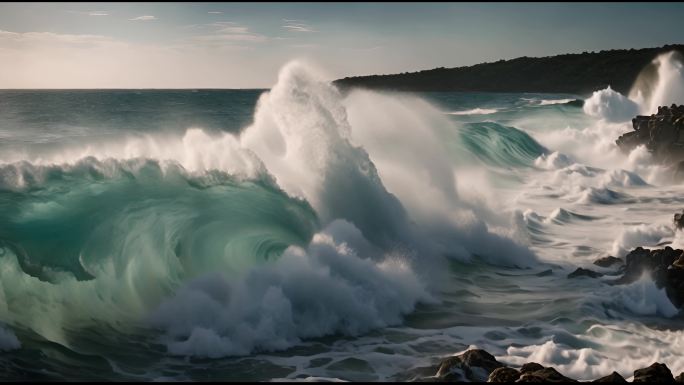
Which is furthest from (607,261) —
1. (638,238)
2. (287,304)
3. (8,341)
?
(8,341)

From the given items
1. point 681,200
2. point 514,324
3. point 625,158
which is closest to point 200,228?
point 514,324

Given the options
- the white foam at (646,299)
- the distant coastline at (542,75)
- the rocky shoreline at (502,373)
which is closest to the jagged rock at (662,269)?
the white foam at (646,299)

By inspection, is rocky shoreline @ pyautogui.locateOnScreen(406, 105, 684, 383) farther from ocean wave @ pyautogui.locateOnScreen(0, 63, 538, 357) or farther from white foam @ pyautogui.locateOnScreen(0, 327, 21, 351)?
white foam @ pyautogui.locateOnScreen(0, 327, 21, 351)

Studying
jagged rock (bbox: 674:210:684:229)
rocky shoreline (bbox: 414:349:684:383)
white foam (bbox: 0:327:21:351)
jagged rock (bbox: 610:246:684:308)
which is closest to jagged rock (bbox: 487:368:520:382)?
rocky shoreline (bbox: 414:349:684:383)

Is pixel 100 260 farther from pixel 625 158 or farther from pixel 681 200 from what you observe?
pixel 625 158

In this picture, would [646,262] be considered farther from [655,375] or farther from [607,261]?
[655,375]
